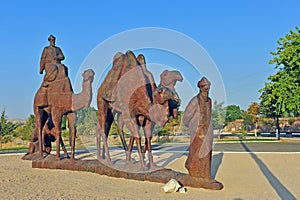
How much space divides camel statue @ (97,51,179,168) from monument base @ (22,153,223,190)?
1.32 ft

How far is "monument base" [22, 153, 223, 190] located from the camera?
9117mm

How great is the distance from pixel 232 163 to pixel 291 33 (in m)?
18.1

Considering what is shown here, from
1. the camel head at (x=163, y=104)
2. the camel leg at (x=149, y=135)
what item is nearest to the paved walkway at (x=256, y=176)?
the camel leg at (x=149, y=135)

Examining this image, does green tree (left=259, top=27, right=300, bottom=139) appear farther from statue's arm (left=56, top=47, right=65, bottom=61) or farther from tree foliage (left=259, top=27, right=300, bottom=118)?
statue's arm (left=56, top=47, right=65, bottom=61)

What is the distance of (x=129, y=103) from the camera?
34.9 ft

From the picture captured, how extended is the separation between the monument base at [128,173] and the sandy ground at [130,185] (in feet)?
0.53

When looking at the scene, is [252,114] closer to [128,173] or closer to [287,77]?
[287,77]

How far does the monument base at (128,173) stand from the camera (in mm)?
9117

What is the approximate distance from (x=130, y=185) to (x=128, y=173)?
0.90 metres

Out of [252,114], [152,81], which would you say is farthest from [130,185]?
[252,114]

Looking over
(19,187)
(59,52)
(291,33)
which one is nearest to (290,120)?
(291,33)

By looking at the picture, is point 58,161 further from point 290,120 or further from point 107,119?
point 290,120

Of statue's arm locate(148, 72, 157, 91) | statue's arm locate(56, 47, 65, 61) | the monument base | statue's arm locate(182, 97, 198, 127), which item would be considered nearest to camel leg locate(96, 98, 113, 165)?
the monument base

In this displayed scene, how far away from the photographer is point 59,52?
43.9 feet
